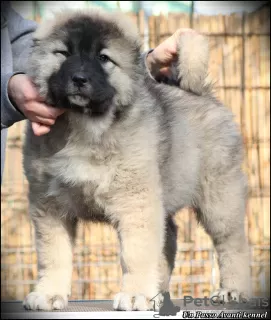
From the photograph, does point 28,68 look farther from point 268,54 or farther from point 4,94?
point 268,54

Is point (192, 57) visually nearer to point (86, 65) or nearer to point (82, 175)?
point (86, 65)

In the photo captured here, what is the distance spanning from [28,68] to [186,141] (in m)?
0.86

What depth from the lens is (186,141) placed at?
331 centimetres

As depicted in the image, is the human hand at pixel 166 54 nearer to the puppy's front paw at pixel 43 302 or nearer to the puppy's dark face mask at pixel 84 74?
the puppy's dark face mask at pixel 84 74

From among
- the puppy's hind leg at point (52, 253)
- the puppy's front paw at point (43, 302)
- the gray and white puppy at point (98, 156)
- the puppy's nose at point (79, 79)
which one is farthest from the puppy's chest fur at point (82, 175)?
the puppy's front paw at point (43, 302)

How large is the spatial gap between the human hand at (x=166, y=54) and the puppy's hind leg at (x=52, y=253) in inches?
42.1

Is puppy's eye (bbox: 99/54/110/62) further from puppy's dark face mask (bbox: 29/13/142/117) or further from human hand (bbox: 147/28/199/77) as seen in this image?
human hand (bbox: 147/28/199/77)

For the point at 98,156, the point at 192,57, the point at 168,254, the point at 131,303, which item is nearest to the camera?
the point at 131,303

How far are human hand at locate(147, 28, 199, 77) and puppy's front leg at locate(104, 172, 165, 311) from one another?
3.18 feet

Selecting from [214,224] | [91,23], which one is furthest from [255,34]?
[91,23]

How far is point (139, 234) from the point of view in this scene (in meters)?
2.76

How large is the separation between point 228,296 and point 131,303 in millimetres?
727

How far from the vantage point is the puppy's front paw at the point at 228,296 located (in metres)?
3.12

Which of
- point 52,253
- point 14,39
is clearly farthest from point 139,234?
point 14,39
